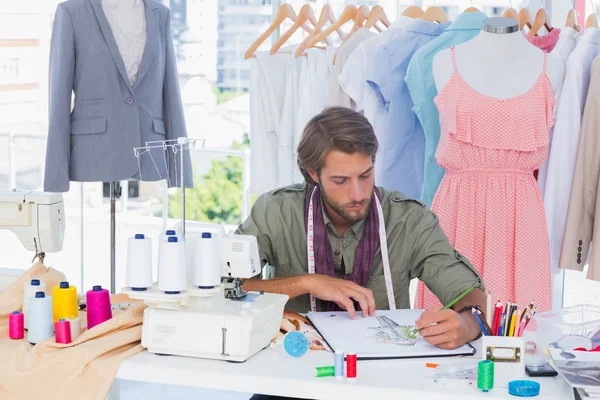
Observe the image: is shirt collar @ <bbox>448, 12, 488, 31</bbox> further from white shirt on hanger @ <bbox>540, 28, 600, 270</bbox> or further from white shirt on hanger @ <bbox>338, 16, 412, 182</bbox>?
white shirt on hanger @ <bbox>540, 28, 600, 270</bbox>

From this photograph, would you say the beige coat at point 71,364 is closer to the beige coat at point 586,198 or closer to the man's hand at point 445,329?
the man's hand at point 445,329

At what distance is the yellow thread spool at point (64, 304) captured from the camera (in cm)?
202

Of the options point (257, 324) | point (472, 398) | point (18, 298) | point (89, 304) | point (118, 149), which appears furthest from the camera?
point (118, 149)

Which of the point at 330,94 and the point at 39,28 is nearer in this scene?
the point at 330,94

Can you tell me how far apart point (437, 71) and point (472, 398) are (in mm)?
1674

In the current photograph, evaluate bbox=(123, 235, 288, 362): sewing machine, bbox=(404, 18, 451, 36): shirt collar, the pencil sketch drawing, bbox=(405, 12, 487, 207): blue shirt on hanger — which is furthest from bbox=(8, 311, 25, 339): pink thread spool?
bbox=(404, 18, 451, 36): shirt collar

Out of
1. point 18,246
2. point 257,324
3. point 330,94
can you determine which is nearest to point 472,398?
point 257,324

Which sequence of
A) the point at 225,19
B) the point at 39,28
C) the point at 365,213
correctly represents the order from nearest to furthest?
the point at 365,213 → the point at 225,19 → the point at 39,28

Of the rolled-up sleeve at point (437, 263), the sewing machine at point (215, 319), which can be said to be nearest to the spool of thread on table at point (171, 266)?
the sewing machine at point (215, 319)

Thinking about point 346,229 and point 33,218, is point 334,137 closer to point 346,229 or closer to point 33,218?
point 346,229

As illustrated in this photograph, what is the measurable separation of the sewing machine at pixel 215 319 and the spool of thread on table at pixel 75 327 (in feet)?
0.58

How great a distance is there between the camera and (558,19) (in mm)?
3602

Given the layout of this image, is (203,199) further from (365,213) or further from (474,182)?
(365,213)

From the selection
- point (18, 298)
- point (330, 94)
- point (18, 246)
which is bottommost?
point (18, 246)
